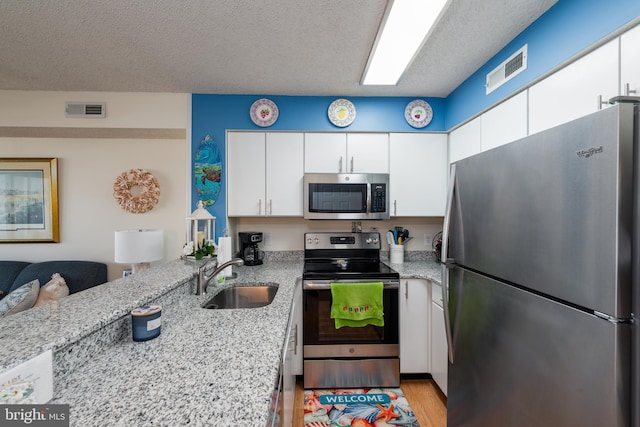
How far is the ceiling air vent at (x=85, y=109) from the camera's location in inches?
94.7

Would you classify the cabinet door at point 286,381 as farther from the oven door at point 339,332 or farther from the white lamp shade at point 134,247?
the white lamp shade at point 134,247

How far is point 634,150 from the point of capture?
2.30 feet

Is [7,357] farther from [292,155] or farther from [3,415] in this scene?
[292,155]

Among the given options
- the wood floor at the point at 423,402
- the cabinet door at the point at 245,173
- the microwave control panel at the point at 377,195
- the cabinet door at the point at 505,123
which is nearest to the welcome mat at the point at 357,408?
the wood floor at the point at 423,402

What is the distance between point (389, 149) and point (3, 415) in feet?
8.41

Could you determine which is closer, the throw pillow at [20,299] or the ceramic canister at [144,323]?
the ceramic canister at [144,323]

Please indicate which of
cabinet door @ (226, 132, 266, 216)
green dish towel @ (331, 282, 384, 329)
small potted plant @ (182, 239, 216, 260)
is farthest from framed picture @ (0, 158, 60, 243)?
green dish towel @ (331, 282, 384, 329)

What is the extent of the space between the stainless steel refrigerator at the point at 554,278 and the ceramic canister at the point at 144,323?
4.43ft

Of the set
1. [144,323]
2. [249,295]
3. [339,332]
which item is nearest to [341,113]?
[249,295]

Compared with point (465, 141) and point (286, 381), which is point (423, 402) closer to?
point (286, 381)

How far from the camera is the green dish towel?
6.91ft

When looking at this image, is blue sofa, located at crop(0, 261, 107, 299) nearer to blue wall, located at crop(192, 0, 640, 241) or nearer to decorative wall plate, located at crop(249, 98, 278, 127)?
blue wall, located at crop(192, 0, 640, 241)

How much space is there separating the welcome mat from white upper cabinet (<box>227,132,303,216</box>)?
147 centimetres

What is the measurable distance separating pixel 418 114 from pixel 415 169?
20.1 inches
